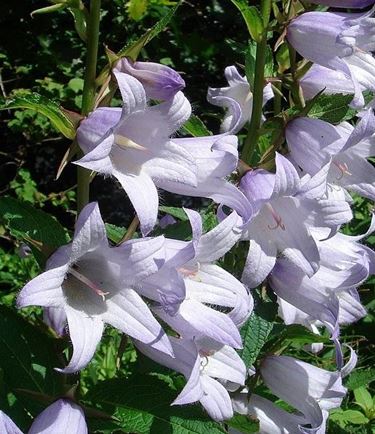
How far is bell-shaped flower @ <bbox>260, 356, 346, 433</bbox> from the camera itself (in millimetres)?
1575

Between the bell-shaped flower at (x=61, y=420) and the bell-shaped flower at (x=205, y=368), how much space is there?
0.15 metres

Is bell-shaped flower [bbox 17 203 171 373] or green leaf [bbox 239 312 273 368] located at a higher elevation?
bell-shaped flower [bbox 17 203 171 373]

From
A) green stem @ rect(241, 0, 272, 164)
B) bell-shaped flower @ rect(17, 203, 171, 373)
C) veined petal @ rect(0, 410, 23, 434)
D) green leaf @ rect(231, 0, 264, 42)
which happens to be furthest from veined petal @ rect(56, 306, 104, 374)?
green leaf @ rect(231, 0, 264, 42)

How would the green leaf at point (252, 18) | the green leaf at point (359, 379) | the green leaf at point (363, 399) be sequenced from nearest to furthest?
the green leaf at point (252, 18) < the green leaf at point (359, 379) < the green leaf at point (363, 399)

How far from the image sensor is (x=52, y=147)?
4.48 metres

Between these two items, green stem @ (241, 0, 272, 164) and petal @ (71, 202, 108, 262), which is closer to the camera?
petal @ (71, 202, 108, 262)

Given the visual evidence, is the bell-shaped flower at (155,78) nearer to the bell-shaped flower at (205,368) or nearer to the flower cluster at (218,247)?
the flower cluster at (218,247)

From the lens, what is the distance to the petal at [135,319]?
115 cm

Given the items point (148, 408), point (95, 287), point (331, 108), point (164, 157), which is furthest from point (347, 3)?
point (148, 408)

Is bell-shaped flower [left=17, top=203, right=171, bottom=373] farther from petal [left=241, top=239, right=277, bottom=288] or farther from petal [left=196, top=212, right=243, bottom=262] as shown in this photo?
petal [left=241, top=239, right=277, bottom=288]

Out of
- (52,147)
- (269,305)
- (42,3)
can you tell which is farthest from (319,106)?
(52,147)

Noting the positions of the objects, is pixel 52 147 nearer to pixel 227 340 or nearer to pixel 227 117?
pixel 227 117

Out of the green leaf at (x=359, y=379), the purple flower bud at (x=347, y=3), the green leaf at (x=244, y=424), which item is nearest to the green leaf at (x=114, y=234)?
the green leaf at (x=244, y=424)

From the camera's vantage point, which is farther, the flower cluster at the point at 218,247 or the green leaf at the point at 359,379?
the green leaf at the point at 359,379
